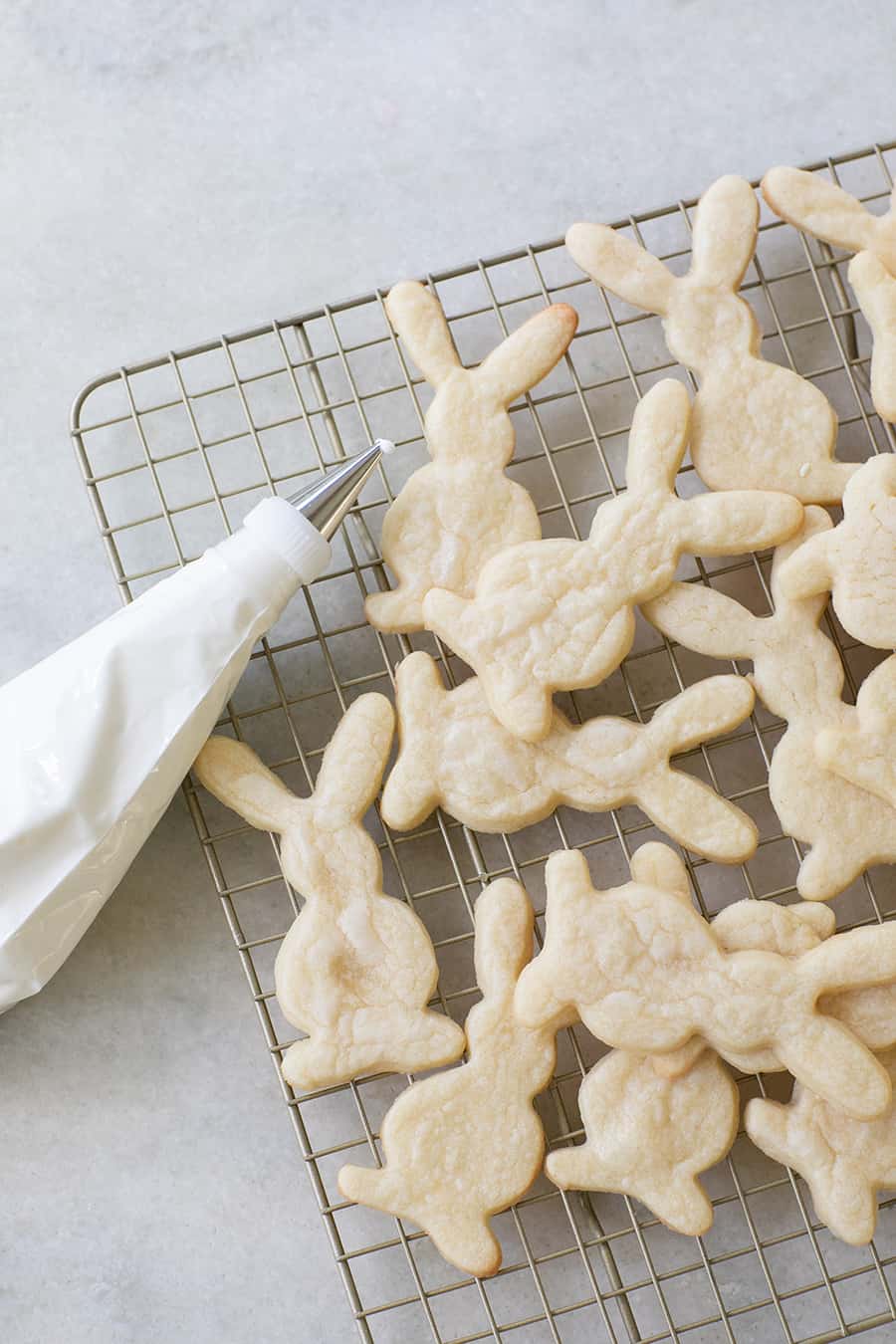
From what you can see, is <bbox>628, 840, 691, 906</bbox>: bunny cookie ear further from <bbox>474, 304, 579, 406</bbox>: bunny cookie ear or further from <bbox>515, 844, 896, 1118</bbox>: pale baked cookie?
<bbox>474, 304, 579, 406</bbox>: bunny cookie ear

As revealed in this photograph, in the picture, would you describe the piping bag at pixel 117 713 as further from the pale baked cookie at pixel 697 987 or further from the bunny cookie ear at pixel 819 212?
the bunny cookie ear at pixel 819 212

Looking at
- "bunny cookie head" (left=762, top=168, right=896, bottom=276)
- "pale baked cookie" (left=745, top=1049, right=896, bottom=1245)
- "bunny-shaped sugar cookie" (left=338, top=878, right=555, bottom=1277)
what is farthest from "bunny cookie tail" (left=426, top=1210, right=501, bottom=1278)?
"bunny cookie head" (left=762, top=168, right=896, bottom=276)

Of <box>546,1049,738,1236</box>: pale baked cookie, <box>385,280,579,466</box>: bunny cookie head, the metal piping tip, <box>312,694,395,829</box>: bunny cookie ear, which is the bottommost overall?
<box>546,1049,738,1236</box>: pale baked cookie

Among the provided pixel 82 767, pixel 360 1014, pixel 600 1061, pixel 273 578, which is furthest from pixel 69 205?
pixel 600 1061

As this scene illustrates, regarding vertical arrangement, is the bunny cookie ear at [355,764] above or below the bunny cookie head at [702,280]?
below

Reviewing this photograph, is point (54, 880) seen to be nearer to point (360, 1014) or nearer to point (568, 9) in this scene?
point (360, 1014)

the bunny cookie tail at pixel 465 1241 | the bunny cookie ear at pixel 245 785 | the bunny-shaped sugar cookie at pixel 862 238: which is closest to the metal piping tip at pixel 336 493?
the bunny cookie ear at pixel 245 785

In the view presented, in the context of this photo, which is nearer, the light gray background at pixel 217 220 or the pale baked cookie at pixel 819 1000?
the pale baked cookie at pixel 819 1000
